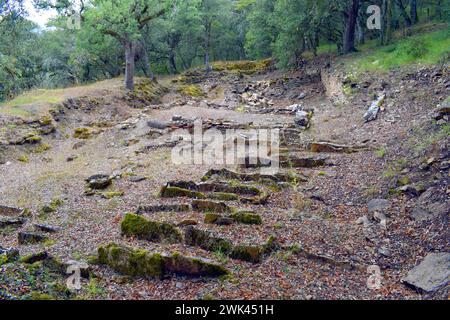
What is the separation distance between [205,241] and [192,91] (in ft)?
79.8

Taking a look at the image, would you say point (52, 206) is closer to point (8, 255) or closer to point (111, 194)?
A: point (111, 194)

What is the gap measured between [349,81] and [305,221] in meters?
13.9

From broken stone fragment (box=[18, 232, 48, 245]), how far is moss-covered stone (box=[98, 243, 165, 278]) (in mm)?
1974

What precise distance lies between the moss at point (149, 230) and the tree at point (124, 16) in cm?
1744

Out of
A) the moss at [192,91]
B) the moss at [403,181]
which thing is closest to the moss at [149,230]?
the moss at [403,181]

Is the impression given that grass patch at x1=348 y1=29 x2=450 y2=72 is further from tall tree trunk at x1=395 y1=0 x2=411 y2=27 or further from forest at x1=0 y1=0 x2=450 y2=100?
tall tree trunk at x1=395 y1=0 x2=411 y2=27

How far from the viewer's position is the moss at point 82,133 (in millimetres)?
18703

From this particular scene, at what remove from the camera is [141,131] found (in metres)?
18.2

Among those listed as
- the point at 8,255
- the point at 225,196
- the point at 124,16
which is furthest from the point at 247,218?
the point at 124,16

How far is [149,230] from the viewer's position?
291 inches

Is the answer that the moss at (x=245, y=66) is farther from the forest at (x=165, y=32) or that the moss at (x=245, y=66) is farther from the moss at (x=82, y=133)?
the moss at (x=82, y=133)

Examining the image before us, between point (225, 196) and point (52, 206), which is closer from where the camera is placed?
point (225, 196)
